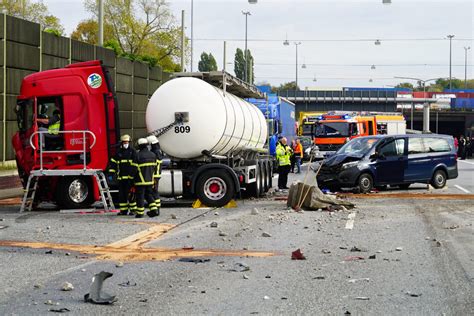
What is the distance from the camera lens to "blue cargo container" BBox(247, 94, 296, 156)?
25516mm

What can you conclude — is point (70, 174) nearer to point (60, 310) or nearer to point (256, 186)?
point (256, 186)

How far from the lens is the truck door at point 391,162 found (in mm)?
22000

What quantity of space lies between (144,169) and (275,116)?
53.0 ft

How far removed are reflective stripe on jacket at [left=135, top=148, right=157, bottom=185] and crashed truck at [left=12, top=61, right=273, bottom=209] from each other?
1644 millimetres

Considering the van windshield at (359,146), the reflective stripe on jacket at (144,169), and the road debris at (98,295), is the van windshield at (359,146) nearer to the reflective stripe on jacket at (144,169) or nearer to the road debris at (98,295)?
the reflective stripe on jacket at (144,169)

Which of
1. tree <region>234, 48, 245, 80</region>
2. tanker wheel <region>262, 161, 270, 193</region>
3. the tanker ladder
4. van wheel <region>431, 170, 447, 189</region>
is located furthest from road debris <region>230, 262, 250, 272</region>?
tree <region>234, 48, 245, 80</region>

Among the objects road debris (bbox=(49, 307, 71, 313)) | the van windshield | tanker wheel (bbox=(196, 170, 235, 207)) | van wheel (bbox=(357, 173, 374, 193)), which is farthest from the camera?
the van windshield

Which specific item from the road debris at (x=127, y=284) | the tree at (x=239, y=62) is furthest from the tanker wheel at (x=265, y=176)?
the tree at (x=239, y=62)

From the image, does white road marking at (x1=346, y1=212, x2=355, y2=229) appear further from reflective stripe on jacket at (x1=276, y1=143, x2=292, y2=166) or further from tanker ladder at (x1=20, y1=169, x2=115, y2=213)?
reflective stripe on jacket at (x1=276, y1=143, x2=292, y2=166)

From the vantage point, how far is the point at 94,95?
16.8 meters

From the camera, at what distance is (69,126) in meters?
16.7

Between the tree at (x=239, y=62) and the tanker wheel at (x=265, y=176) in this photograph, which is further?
the tree at (x=239, y=62)

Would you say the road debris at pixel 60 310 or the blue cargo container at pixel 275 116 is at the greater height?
the blue cargo container at pixel 275 116

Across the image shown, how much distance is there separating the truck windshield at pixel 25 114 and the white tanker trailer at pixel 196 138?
258 cm
